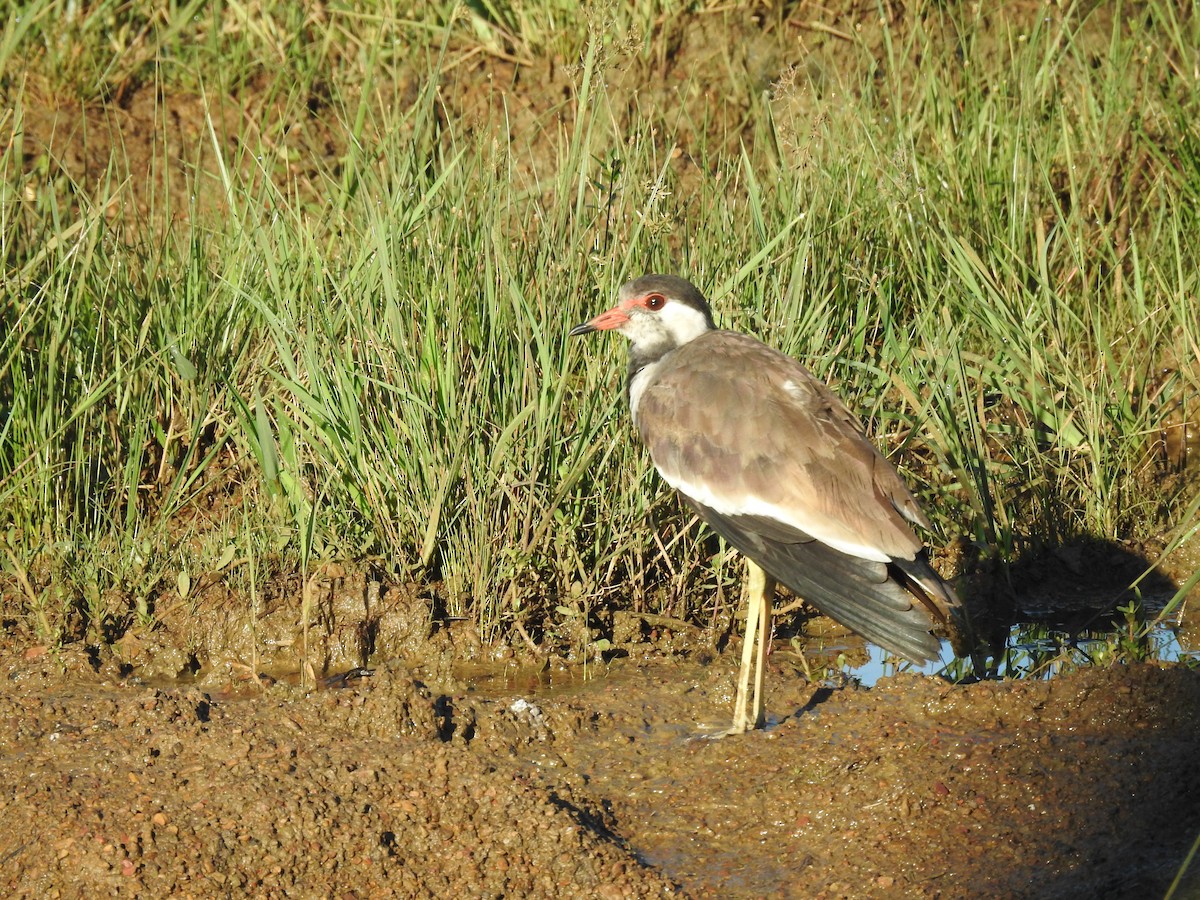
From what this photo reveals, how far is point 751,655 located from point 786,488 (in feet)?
1.65

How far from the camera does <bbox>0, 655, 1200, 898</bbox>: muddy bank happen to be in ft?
10.6

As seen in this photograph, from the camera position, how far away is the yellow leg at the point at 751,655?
13.3 feet

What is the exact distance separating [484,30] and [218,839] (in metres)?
4.96

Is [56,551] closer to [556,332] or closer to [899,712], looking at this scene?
[556,332]

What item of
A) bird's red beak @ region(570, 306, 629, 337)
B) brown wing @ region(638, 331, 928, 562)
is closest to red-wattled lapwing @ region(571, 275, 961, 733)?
brown wing @ region(638, 331, 928, 562)

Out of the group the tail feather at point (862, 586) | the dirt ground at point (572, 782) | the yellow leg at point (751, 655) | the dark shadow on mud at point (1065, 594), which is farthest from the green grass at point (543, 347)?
the tail feather at point (862, 586)

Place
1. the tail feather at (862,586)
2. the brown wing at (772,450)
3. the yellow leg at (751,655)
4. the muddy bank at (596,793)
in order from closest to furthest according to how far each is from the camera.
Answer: the muddy bank at (596,793)
the tail feather at (862,586)
the brown wing at (772,450)
the yellow leg at (751,655)

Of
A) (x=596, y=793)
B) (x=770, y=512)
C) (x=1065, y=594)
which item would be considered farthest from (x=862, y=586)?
(x=1065, y=594)

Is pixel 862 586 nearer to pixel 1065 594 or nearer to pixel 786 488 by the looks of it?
pixel 786 488

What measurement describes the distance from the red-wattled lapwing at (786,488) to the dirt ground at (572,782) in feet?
0.95

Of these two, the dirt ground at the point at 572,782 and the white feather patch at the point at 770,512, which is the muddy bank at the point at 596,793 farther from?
the white feather patch at the point at 770,512

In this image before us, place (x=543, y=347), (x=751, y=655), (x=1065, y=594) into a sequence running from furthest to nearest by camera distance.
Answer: (x=1065, y=594) < (x=543, y=347) < (x=751, y=655)

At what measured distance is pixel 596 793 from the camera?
3771mm

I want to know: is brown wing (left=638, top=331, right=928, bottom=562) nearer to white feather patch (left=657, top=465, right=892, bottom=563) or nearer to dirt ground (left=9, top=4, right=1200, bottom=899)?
white feather patch (left=657, top=465, right=892, bottom=563)
